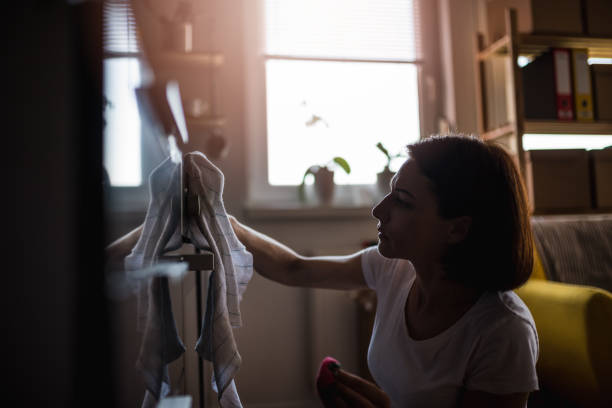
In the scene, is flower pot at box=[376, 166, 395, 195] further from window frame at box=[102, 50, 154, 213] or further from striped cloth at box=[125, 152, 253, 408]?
window frame at box=[102, 50, 154, 213]

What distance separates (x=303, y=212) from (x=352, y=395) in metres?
1.37

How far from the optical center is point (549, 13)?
6.86 feet

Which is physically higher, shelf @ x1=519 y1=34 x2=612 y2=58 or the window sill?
shelf @ x1=519 y1=34 x2=612 y2=58

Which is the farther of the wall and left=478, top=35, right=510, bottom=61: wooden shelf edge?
the wall

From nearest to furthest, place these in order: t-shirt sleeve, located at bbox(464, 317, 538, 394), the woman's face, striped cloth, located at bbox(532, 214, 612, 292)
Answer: t-shirt sleeve, located at bbox(464, 317, 538, 394)
the woman's face
striped cloth, located at bbox(532, 214, 612, 292)

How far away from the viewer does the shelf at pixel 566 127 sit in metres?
2.10

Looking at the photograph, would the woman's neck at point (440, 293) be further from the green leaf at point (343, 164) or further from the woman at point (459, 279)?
the green leaf at point (343, 164)

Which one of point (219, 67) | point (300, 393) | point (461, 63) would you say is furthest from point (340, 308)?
point (461, 63)

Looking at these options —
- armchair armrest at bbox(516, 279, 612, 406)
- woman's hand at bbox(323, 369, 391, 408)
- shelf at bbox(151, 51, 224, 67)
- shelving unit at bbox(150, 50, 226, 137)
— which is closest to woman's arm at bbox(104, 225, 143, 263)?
woman's hand at bbox(323, 369, 391, 408)

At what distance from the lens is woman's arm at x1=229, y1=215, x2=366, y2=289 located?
109cm

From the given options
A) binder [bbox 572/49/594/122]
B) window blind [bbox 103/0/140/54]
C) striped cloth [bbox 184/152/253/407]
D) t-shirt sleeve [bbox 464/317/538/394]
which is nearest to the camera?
window blind [bbox 103/0/140/54]

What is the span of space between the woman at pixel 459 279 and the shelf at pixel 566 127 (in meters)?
1.39

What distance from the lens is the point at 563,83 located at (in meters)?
2.13

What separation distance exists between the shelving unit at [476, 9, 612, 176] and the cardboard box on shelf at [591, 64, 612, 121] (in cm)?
5
